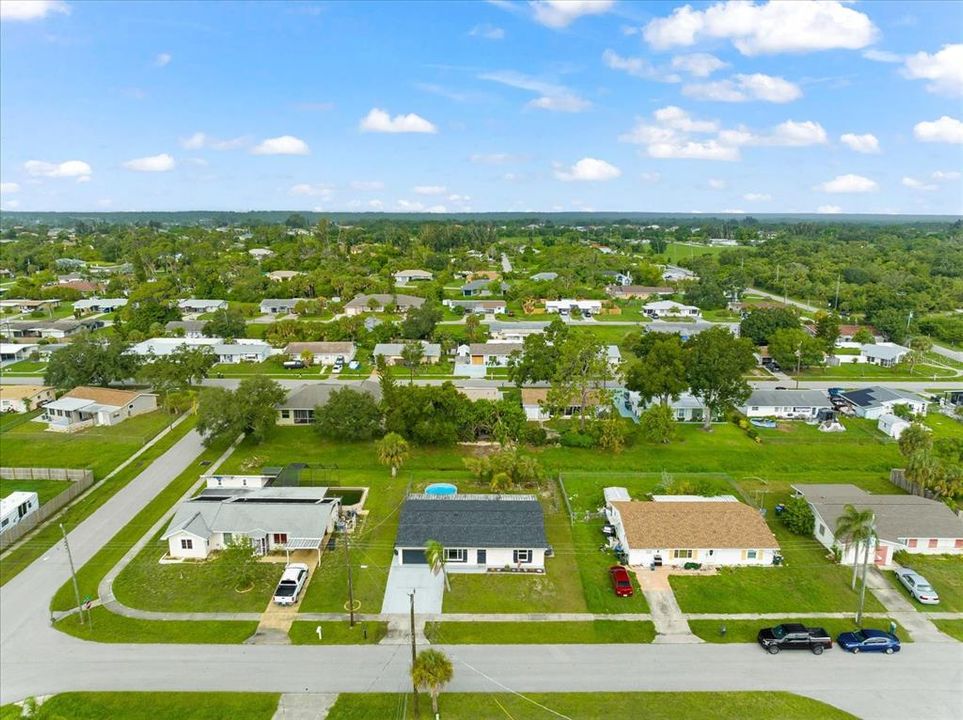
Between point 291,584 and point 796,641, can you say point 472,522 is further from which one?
point 796,641

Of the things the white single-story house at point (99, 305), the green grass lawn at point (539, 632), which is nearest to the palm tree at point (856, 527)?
the green grass lawn at point (539, 632)

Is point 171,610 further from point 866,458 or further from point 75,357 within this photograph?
point 866,458

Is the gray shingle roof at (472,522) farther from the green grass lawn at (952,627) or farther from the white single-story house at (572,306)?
the white single-story house at (572,306)

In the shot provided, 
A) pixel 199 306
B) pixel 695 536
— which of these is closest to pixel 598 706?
pixel 695 536

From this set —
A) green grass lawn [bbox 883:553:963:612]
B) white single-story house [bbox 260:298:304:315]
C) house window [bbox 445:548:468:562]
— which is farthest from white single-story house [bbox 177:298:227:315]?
green grass lawn [bbox 883:553:963:612]

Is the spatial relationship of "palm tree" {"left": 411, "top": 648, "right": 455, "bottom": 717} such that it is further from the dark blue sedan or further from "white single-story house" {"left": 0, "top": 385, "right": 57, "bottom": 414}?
"white single-story house" {"left": 0, "top": 385, "right": 57, "bottom": 414}

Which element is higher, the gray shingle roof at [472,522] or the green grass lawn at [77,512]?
the gray shingle roof at [472,522]
